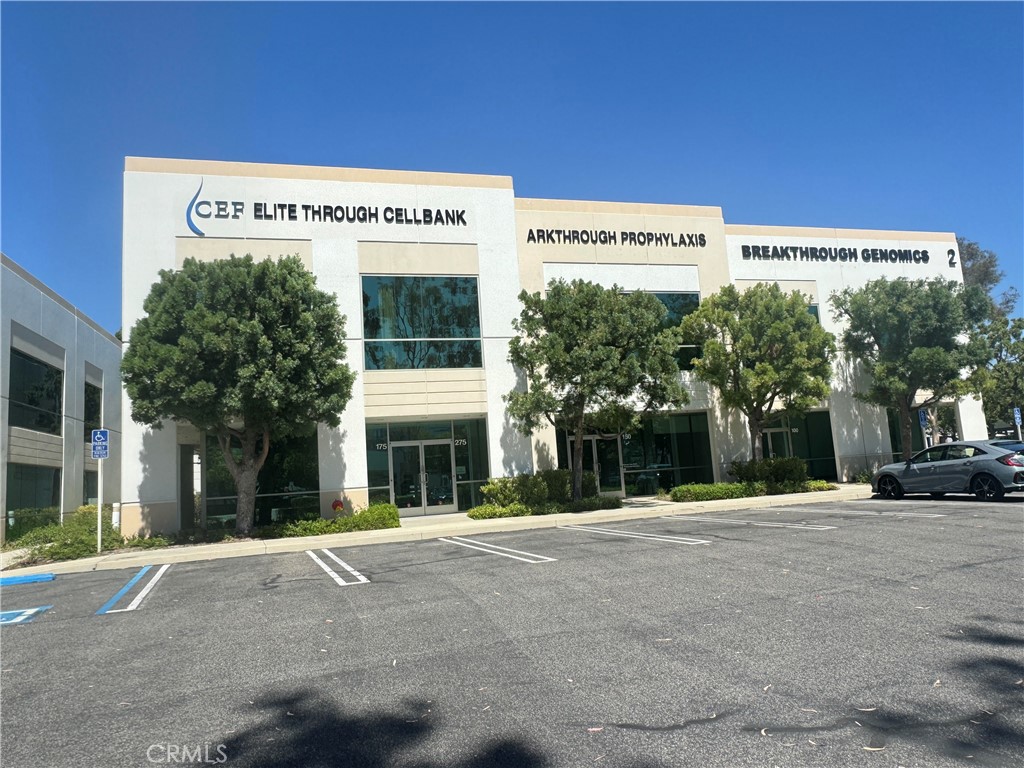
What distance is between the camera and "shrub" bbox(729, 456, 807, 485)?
21797mm

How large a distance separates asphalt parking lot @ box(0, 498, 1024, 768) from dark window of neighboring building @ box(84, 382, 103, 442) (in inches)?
819

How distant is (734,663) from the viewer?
489 cm

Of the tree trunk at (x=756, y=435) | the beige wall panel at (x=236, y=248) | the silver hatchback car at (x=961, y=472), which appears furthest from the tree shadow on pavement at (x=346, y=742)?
the tree trunk at (x=756, y=435)

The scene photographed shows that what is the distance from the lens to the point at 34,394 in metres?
22.0

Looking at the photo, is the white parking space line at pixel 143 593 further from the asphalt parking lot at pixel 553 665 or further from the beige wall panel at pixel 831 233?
the beige wall panel at pixel 831 233

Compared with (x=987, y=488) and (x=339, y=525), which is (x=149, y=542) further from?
(x=987, y=488)

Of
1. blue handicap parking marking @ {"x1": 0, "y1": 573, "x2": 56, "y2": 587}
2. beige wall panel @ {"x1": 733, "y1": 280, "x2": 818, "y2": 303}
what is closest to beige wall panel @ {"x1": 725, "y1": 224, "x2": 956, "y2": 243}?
beige wall panel @ {"x1": 733, "y1": 280, "x2": 818, "y2": 303}

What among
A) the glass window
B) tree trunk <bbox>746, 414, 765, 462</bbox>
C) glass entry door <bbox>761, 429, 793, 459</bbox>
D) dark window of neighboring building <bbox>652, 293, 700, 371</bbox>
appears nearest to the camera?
the glass window

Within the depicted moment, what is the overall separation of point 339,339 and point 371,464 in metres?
4.49

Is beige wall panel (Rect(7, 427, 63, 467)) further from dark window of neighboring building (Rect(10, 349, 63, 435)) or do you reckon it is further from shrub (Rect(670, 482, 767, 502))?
shrub (Rect(670, 482, 767, 502))

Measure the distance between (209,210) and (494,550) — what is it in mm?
13490

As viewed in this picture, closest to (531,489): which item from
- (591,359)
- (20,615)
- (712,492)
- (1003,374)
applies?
(591,359)

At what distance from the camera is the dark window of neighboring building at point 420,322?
19859 mm

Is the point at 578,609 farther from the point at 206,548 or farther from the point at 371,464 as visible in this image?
the point at 371,464
